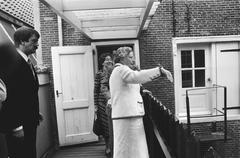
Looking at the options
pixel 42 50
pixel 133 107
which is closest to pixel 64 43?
pixel 42 50

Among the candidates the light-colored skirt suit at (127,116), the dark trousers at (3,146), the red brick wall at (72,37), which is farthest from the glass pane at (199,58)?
the dark trousers at (3,146)

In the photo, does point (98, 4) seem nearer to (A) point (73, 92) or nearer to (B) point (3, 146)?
(B) point (3, 146)

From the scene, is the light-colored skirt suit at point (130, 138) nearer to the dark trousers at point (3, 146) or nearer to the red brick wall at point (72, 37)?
the dark trousers at point (3, 146)

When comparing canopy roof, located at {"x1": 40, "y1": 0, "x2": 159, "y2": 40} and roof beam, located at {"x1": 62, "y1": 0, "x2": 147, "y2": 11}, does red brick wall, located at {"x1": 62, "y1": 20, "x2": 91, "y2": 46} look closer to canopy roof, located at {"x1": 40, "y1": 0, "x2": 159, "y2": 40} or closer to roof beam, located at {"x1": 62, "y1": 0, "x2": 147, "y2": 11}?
canopy roof, located at {"x1": 40, "y1": 0, "x2": 159, "y2": 40}

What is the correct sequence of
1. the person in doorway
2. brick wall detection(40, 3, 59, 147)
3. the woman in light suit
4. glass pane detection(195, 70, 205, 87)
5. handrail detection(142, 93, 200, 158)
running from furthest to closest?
glass pane detection(195, 70, 205, 87) < brick wall detection(40, 3, 59, 147) < the person in doorway < the woman in light suit < handrail detection(142, 93, 200, 158)

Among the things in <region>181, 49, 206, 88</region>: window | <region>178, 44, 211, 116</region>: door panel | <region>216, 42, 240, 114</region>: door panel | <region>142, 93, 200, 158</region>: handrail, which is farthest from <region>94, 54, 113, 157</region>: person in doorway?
<region>216, 42, 240, 114</region>: door panel

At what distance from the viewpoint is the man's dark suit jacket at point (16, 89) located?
5.85ft

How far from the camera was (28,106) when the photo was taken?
1.99 metres

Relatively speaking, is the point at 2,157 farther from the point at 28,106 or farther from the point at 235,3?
the point at 235,3

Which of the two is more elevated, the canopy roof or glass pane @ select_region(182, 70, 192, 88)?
the canopy roof

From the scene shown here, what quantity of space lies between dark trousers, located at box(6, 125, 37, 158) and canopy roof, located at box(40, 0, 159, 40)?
1.31 metres

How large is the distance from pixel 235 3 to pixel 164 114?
5.34 metres

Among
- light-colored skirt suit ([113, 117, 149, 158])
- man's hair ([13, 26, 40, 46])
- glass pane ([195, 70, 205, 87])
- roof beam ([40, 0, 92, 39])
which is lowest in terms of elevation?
light-colored skirt suit ([113, 117, 149, 158])

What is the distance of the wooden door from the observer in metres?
5.09
